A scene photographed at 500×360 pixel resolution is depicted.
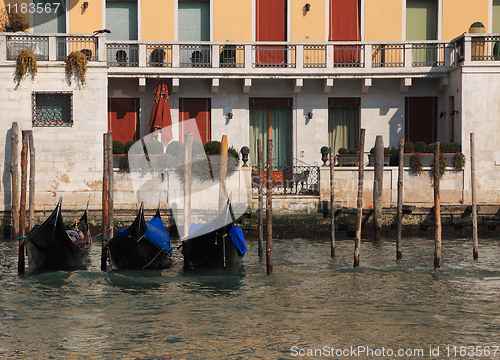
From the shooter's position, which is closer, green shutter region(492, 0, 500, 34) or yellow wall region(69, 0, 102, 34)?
yellow wall region(69, 0, 102, 34)

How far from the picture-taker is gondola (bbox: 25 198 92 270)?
12.1 m

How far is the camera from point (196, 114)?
61.7 feet

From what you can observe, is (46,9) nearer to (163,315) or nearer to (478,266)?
(163,315)

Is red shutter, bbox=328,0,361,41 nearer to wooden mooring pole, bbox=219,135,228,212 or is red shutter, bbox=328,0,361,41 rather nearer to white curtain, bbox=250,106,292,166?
white curtain, bbox=250,106,292,166

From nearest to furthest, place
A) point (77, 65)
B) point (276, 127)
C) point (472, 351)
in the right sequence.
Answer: point (472, 351) < point (77, 65) < point (276, 127)

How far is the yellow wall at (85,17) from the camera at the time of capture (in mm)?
18375

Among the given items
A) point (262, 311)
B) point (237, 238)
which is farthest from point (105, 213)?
point (262, 311)

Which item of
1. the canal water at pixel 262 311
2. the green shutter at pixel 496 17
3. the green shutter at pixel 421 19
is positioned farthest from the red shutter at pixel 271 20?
the canal water at pixel 262 311

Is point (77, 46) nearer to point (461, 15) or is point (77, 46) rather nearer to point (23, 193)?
point (23, 193)

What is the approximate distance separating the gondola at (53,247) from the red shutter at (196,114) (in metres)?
7.02

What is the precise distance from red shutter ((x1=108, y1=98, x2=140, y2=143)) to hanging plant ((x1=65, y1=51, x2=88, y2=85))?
235 cm

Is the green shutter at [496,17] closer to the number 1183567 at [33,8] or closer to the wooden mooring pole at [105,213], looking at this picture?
the wooden mooring pole at [105,213]

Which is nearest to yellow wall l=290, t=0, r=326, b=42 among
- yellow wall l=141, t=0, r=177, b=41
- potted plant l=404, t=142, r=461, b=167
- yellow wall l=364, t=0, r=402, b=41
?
yellow wall l=364, t=0, r=402, b=41

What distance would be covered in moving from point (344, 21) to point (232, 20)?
346 cm
